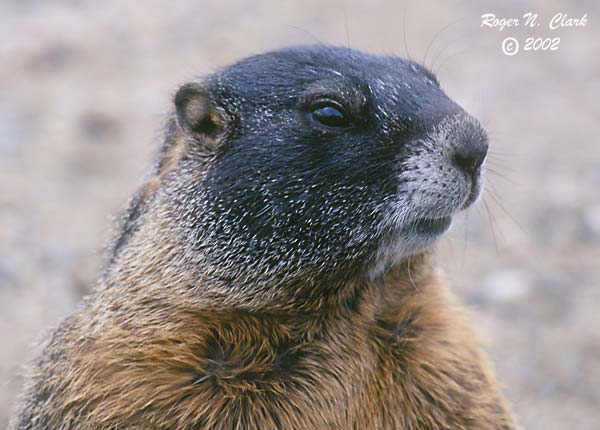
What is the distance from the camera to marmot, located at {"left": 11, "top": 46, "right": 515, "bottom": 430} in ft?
10.6

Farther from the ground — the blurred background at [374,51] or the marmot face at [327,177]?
the blurred background at [374,51]

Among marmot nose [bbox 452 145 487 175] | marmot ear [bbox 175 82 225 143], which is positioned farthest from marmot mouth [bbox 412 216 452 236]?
marmot ear [bbox 175 82 225 143]

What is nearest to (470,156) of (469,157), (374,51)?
(469,157)

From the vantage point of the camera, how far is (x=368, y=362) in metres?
3.40

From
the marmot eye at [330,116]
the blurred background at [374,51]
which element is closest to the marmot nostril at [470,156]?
the marmot eye at [330,116]

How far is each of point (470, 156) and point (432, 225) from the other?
28 centimetres

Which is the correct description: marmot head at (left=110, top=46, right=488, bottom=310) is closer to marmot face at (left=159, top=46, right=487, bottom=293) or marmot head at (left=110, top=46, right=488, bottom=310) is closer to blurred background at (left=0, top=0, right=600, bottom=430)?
marmot face at (left=159, top=46, right=487, bottom=293)

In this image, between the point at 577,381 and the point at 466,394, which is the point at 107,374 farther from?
the point at 577,381

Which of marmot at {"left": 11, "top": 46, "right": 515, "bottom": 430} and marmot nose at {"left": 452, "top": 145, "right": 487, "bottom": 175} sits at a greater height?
marmot nose at {"left": 452, "top": 145, "right": 487, "bottom": 175}

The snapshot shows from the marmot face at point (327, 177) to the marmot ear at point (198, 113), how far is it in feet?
0.22

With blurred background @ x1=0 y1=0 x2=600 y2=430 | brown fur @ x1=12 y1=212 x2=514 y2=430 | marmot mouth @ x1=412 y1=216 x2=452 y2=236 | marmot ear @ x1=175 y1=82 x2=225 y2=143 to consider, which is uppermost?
blurred background @ x1=0 y1=0 x2=600 y2=430

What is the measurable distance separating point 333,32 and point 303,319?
624 centimetres

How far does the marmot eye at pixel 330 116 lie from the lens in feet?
10.8

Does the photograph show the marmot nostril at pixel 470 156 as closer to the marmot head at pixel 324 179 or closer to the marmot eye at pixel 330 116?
the marmot head at pixel 324 179
